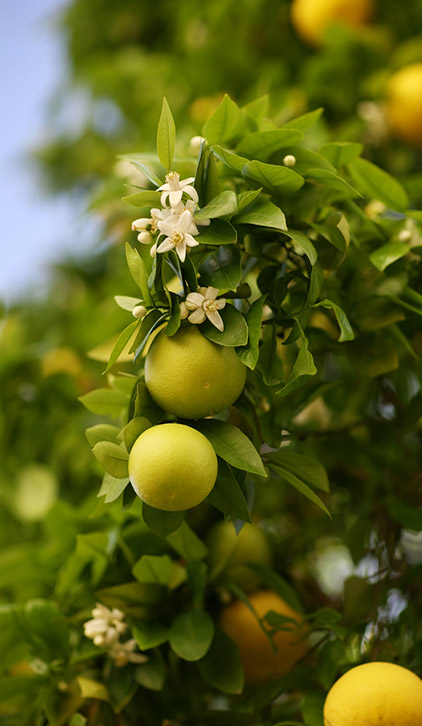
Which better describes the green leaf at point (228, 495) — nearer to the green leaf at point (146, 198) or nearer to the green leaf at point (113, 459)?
the green leaf at point (113, 459)

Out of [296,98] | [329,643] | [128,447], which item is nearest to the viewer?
[128,447]

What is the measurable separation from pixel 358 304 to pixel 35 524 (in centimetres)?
55

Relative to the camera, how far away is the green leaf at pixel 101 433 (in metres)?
0.53

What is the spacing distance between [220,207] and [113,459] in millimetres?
182

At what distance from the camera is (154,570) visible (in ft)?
2.00

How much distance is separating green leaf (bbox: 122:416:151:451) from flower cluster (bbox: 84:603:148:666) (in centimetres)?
21

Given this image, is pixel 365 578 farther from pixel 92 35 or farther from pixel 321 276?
pixel 92 35

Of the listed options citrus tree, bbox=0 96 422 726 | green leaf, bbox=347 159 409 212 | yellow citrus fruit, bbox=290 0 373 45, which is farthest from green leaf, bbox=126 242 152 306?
yellow citrus fruit, bbox=290 0 373 45

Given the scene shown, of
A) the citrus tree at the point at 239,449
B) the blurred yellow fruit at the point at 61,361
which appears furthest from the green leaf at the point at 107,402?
the blurred yellow fruit at the point at 61,361

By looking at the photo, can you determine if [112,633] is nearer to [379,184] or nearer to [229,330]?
[229,330]

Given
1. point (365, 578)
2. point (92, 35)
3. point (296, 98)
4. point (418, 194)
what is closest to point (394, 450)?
point (365, 578)

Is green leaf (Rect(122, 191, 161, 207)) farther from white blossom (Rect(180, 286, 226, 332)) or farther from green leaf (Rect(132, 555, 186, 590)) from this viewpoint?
green leaf (Rect(132, 555, 186, 590))

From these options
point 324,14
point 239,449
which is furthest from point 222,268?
point 324,14

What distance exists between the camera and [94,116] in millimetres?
1475
